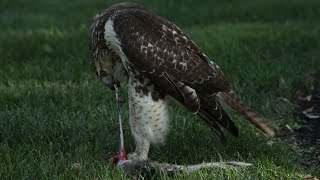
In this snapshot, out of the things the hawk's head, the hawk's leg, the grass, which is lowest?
the grass

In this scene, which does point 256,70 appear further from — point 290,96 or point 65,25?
point 65,25

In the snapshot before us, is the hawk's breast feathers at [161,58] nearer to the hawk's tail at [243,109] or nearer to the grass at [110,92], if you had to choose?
the hawk's tail at [243,109]

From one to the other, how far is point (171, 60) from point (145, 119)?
51 cm

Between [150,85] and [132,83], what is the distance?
143mm

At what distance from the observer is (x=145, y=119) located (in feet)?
17.1

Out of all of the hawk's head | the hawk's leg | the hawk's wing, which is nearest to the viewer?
the hawk's wing

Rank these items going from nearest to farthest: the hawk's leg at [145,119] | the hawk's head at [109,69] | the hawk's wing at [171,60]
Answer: the hawk's wing at [171,60]
the hawk's leg at [145,119]
the hawk's head at [109,69]

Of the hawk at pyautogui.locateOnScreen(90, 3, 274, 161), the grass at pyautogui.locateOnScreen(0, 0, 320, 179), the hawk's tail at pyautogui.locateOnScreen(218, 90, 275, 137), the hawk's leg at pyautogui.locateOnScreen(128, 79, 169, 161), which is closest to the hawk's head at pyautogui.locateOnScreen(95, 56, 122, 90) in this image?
the hawk at pyautogui.locateOnScreen(90, 3, 274, 161)

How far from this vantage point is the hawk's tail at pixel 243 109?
532 centimetres

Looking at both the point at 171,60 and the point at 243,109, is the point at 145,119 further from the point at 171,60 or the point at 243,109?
the point at 243,109

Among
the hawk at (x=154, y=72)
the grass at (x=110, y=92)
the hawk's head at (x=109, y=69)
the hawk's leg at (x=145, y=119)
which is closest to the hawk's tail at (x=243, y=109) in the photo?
the hawk at (x=154, y=72)

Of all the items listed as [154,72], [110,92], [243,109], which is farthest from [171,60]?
[110,92]

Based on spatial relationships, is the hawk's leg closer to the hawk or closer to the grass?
the hawk

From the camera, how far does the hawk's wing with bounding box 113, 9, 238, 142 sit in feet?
16.4
